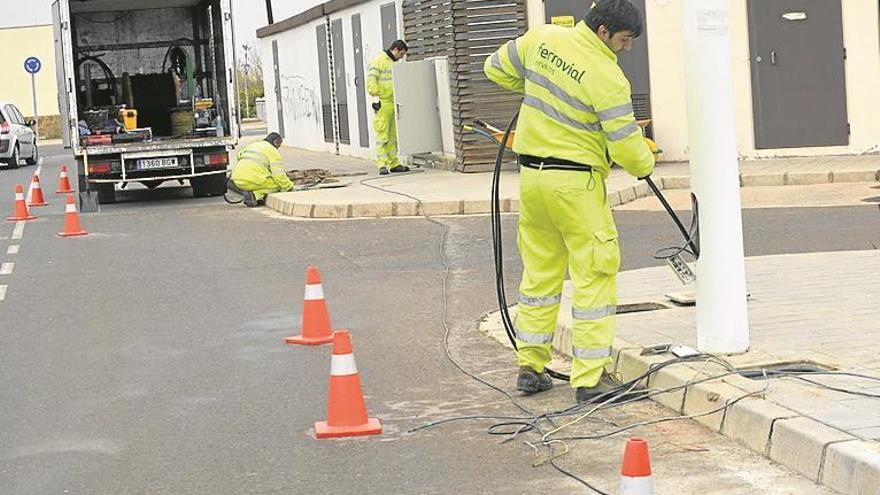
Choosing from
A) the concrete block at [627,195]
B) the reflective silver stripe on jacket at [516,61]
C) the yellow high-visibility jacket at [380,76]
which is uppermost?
the yellow high-visibility jacket at [380,76]

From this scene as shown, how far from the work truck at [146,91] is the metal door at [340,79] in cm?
632

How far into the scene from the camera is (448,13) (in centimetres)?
2253

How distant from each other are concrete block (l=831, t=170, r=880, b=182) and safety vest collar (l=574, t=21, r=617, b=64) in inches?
464

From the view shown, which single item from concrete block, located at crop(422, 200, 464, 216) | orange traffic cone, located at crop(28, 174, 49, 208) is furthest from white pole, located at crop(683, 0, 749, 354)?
orange traffic cone, located at crop(28, 174, 49, 208)

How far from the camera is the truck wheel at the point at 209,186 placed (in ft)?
78.2

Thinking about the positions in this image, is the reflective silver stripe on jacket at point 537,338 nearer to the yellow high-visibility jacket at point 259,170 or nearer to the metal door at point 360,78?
the yellow high-visibility jacket at point 259,170

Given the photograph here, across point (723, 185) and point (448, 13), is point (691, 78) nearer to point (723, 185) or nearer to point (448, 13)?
point (723, 185)

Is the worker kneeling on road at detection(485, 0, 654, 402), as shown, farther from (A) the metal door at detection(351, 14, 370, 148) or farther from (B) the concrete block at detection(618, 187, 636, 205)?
(A) the metal door at detection(351, 14, 370, 148)

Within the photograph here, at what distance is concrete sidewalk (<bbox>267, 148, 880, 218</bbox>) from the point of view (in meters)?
18.5

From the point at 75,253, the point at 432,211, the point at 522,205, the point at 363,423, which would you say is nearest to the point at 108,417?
the point at 363,423

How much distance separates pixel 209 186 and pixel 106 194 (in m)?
1.61

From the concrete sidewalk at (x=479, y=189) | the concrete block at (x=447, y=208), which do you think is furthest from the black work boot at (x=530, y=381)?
the concrete block at (x=447, y=208)

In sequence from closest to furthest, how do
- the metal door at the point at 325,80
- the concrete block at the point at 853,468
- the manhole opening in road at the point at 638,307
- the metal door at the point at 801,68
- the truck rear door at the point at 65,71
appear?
1. the concrete block at the point at 853,468
2. the manhole opening in road at the point at 638,307
3. the metal door at the point at 801,68
4. the truck rear door at the point at 65,71
5. the metal door at the point at 325,80

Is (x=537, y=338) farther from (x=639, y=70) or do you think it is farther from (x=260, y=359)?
(x=639, y=70)
